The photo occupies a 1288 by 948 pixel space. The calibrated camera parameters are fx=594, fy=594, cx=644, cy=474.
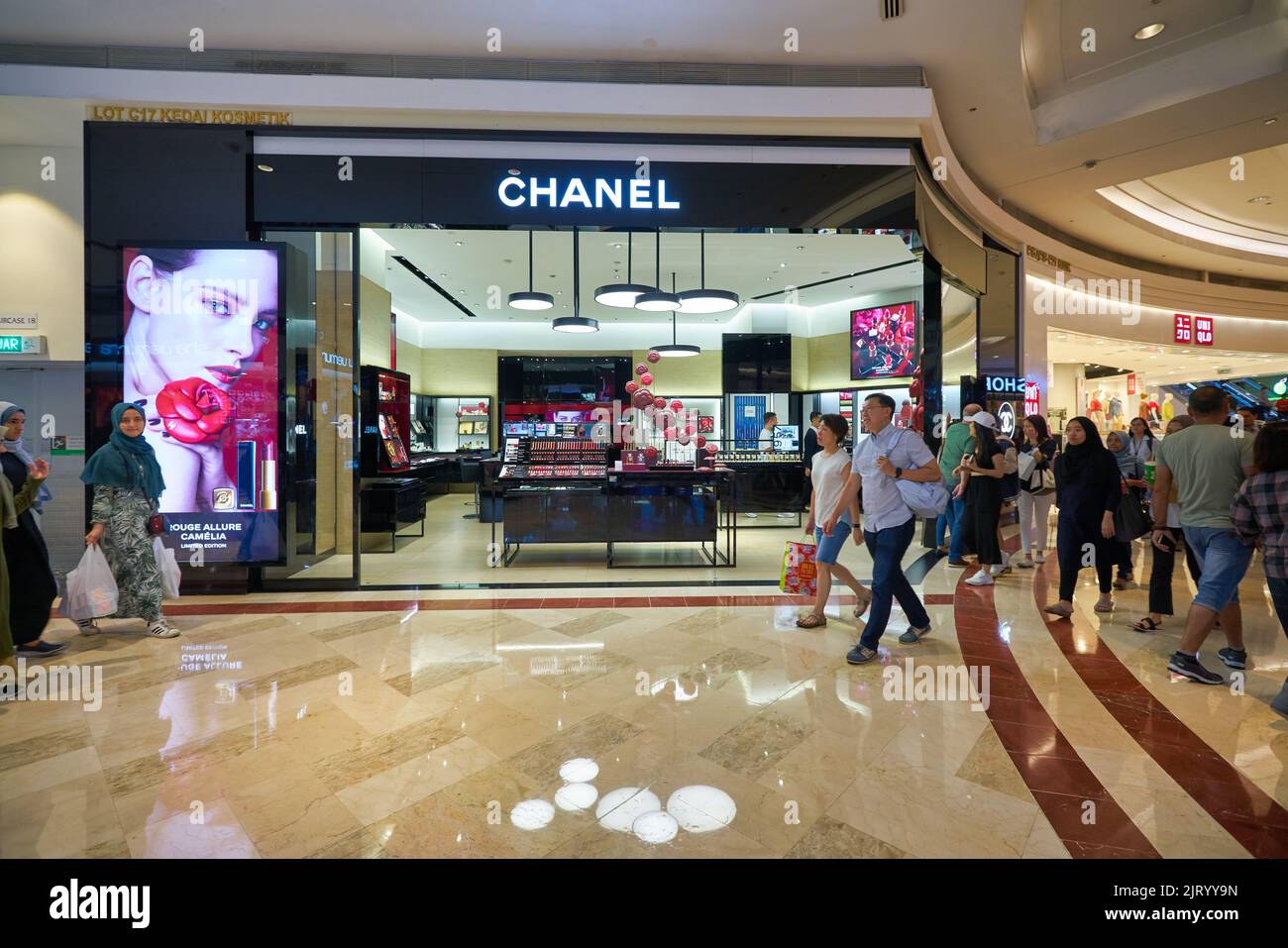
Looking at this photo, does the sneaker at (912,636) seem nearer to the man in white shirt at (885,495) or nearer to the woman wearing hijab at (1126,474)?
the man in white shirt at (885,495)

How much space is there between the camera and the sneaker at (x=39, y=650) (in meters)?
3.92

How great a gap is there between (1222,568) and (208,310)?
25.8 ft

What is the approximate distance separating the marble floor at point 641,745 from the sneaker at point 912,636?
0.07m

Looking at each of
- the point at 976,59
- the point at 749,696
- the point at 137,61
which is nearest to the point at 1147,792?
the point at 749,696

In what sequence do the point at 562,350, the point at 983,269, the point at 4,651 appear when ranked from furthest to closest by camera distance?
the point at 562,350, the point at 983,269, the point at 4,651

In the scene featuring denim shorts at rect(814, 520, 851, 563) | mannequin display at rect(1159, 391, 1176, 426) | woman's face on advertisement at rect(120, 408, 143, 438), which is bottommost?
denim shorts at rect(814, 520, 851, 563)

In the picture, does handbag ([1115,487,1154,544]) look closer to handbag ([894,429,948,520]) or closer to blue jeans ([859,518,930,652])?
handbag ([894,429,948,520])

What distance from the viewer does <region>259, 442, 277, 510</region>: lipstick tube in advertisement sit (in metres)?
5.58

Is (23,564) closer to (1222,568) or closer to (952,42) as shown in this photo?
(1222,568)

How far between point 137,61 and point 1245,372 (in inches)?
1007

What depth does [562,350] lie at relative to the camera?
1509 cm

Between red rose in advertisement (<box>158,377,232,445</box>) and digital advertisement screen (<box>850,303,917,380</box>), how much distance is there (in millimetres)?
10779

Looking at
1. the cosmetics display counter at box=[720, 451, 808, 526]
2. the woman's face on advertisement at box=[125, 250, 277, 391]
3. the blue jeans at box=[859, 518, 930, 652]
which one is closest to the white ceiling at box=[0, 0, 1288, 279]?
the woman's face on advertisement at box=[125, 250, 277, 391]

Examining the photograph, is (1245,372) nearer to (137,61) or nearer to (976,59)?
(976,59)
